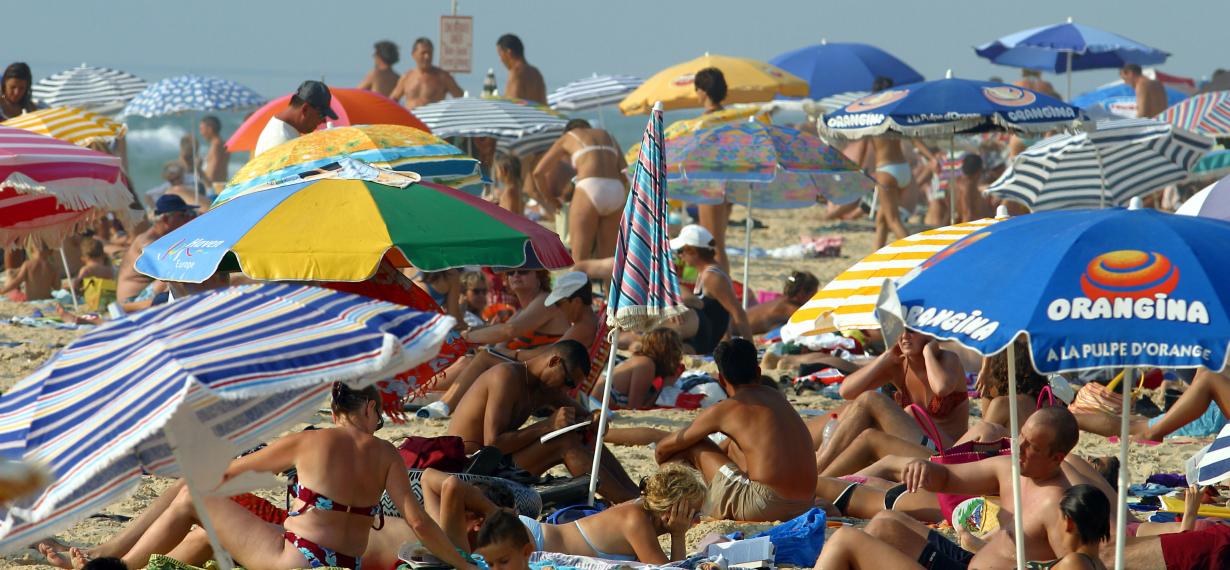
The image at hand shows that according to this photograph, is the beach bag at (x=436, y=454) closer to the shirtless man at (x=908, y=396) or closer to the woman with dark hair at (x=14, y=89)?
the shirtless man at (x=908, y=396)

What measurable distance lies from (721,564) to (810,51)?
45.8 feet

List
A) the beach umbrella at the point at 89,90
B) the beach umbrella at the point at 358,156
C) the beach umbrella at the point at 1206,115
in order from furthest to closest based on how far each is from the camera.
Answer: the beach umbrella at the point at 89,90
the beach umbrella at the point at 1206,115
the beach umbrella at the point at 358,156

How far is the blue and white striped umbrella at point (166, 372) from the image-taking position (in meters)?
3.05

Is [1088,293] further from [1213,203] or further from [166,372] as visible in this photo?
[1213,203]

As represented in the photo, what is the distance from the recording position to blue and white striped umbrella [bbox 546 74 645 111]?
16.1 metres

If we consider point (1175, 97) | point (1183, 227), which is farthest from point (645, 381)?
point (1175, 97)

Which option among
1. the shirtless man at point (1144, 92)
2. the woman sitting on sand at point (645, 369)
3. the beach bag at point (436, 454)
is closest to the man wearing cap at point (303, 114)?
the woman sitting on sand at point (645, 369)

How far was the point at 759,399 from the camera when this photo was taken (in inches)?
229

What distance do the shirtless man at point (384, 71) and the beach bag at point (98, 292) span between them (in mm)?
5690

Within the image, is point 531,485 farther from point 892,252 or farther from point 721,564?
point 892,252

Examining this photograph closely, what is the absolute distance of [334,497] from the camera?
187 inches

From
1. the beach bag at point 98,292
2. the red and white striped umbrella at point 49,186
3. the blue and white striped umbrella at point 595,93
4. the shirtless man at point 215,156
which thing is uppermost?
the red and white striped umbrella at point 49,186

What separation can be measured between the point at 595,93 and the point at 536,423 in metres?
10.6

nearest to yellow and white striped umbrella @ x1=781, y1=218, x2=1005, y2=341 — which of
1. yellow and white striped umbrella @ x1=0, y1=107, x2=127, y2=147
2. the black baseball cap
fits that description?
the black baseball cap
